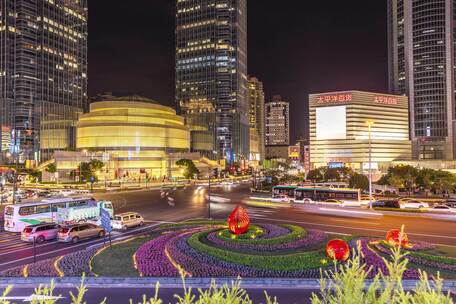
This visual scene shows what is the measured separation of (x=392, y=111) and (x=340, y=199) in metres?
120

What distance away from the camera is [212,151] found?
622ft

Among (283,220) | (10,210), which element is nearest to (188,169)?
(283,220)

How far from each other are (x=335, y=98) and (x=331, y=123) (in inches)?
428

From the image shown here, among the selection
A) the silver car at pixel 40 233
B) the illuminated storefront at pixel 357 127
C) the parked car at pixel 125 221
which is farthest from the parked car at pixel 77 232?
the illuminated storefront at pixel 357 127

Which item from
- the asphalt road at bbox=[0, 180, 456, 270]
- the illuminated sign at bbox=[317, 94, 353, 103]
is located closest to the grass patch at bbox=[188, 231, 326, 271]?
the asphalt road at bbox=[0, 180, 456, 270]

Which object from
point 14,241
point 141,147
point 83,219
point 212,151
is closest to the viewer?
point 14,241

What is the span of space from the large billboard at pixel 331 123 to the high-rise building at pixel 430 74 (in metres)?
33.3

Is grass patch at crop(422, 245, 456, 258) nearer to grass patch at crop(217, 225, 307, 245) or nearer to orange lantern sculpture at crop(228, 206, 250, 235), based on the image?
grass patch at crop(217, 225, 307, 245)

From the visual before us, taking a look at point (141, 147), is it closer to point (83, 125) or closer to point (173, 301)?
point (83, 125)

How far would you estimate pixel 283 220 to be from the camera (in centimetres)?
3912

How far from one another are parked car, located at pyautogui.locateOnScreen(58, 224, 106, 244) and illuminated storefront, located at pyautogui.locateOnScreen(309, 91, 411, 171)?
13393 centimetres

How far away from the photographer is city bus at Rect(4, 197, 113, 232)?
32844 millimetres

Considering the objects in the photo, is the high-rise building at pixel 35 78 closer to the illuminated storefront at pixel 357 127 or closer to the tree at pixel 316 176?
the tree at pixel 316 176

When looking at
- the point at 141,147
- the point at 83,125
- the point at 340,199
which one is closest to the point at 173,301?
the point at 340,199
